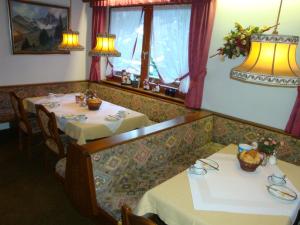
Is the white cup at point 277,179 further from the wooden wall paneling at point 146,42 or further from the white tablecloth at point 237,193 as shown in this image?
the wooden wall paneling at point 146,42

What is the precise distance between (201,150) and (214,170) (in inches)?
41.5

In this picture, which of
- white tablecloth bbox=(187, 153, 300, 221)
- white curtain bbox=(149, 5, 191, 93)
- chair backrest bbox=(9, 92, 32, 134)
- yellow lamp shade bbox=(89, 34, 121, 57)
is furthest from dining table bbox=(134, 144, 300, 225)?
chair backrest bbox=(9, 92, 32, 134)

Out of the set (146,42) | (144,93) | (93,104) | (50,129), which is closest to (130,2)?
(146,42)

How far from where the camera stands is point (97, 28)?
4613 mm

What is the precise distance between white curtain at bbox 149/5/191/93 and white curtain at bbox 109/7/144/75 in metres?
0.32

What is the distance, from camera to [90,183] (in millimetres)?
1938

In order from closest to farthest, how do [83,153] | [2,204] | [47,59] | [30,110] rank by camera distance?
[83,153] < [2,204] < [30,110] < [47,59]

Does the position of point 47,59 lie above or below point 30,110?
above

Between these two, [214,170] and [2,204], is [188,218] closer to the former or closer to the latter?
[214,170]

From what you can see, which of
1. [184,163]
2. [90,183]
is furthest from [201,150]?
[90,183]

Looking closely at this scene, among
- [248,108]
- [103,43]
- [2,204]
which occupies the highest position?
[103,43]

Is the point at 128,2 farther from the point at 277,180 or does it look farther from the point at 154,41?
the point at 277,180

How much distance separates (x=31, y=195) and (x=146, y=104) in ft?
6.42

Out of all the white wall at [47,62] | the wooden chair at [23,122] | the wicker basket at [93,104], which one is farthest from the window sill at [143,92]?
the wooden chair at [23,122]
